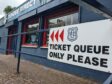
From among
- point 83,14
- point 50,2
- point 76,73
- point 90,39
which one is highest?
point 50,2

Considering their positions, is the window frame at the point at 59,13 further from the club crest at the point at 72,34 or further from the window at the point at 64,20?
the club crest at the point at 72,34

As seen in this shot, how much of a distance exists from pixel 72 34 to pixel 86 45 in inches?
21.3

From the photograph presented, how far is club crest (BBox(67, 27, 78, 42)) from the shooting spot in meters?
4.75

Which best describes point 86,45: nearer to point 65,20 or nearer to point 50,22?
point 65,20

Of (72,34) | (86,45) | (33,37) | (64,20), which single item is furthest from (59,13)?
(86,45)

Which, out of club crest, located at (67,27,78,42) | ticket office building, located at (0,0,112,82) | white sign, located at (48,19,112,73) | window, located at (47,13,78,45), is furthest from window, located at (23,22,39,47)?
club crest, located at (67,27,78,42)

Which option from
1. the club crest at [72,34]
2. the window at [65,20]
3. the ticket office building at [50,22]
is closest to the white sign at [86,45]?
the club crest at [72,34]

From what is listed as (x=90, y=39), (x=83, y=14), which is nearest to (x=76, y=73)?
(x=83, y=14)

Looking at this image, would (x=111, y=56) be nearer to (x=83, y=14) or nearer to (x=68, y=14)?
(x=83, y=14)

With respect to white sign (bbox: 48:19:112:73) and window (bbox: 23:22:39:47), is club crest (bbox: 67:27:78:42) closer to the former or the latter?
white sign (bbox: 48:19:112:73)

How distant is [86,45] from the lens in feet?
14.6

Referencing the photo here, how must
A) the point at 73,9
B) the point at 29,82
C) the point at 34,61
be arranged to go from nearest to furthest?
1. the point at 29,82
2. the point at 73,9
3. the point at 34,61

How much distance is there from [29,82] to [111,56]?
2.72m

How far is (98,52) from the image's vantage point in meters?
4.13
